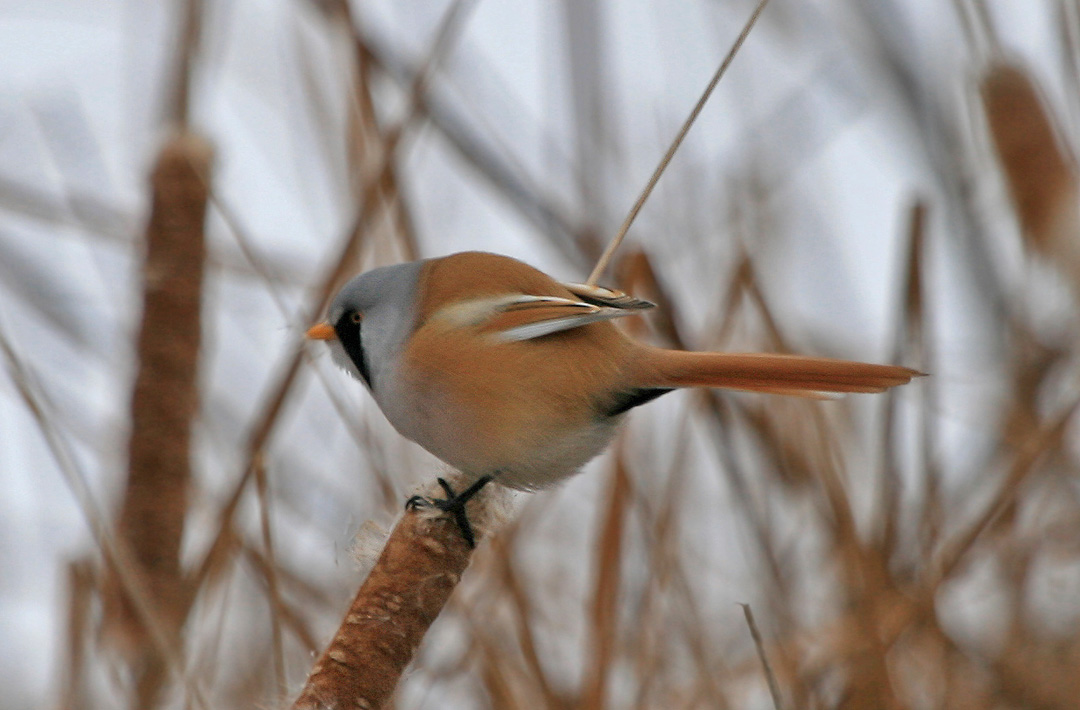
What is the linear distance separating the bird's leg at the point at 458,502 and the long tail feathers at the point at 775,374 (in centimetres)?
35

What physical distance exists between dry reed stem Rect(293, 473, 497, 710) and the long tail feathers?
1.42ft

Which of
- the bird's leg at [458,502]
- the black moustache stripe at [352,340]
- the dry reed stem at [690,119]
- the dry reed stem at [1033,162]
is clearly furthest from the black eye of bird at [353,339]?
the dry reed stem at [1033,162]

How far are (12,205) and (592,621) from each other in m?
1.51

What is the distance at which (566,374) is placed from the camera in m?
1.64

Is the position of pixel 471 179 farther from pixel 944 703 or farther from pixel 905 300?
pixel 944 703

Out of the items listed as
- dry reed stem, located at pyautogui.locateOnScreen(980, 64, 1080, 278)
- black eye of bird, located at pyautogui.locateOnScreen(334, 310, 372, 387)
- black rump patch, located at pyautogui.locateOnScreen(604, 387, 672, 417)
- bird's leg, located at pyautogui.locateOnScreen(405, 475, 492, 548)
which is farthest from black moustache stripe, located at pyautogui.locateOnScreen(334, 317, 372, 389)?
dry reed stem, located at pyautogui.locateOnScreen(980, 64, 1080, 278)

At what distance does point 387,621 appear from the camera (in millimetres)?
1233

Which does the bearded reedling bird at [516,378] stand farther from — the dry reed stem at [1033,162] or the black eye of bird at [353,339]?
the dry reed stem at [1033,162]

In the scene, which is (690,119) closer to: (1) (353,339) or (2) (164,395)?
(1) (353,339)

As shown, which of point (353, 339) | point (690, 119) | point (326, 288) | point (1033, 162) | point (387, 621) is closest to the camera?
point (387, 621)

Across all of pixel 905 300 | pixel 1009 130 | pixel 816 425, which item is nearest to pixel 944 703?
pixel 816 425

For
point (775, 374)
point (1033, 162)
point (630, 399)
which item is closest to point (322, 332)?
point (630, 399)

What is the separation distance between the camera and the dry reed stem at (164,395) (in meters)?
1.80

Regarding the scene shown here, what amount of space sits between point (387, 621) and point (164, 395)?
86 cm
